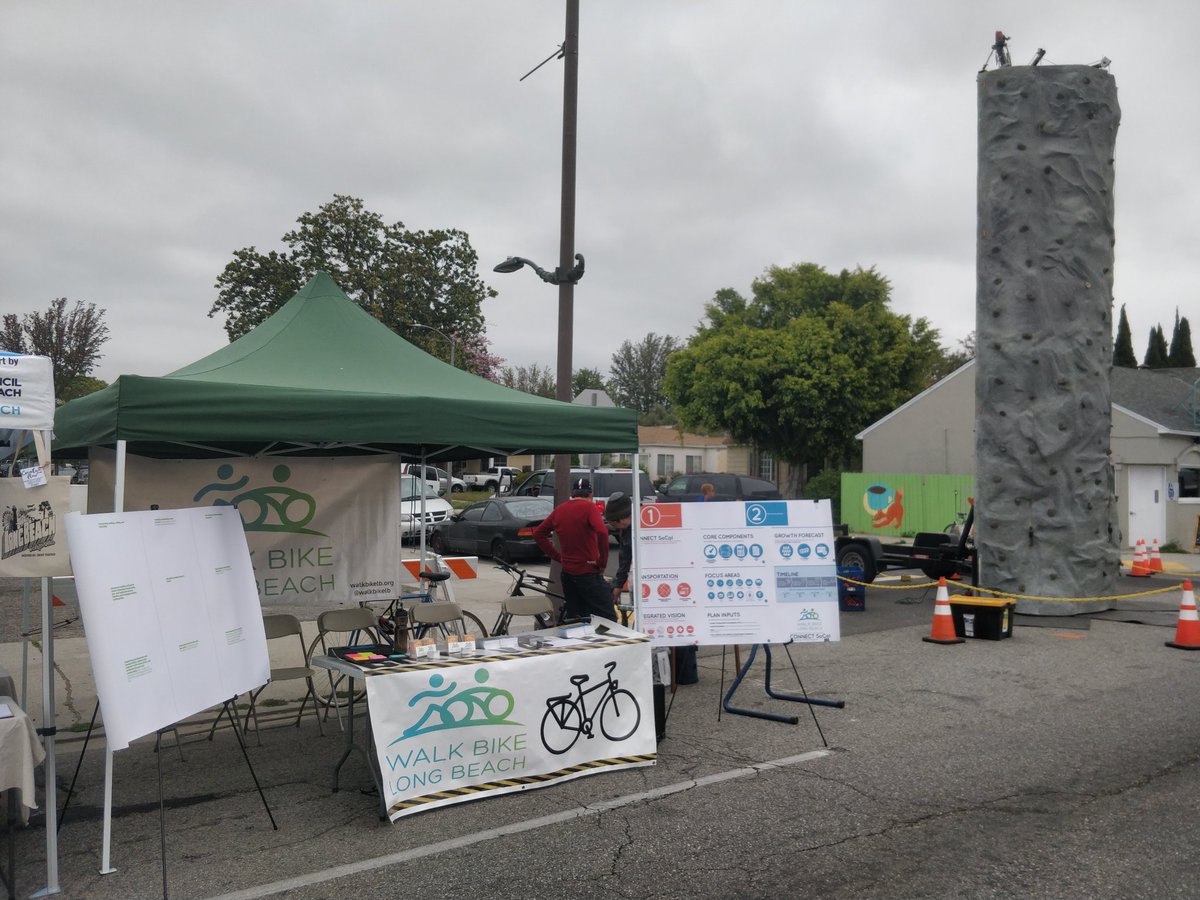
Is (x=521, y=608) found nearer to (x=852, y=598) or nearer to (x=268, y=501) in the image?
(x=268, y=501)

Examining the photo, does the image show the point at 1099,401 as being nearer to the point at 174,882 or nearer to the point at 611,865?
the point at 611,865

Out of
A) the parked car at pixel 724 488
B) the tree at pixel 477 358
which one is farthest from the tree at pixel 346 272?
the parked car at pixel 724 488

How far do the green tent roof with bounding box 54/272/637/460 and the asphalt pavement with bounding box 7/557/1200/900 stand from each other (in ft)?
7.29

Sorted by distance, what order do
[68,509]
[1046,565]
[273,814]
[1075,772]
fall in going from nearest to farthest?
[68,509] → [273,814] → [1075,772] → [1046,565]

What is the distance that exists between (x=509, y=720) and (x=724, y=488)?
1894 cm

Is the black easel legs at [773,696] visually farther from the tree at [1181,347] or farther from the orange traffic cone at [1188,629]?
the tree at [1181,347]

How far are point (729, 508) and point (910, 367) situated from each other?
122 ft

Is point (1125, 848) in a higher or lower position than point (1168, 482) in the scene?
lower

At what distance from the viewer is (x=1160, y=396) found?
1120 inches

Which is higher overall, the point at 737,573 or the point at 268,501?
the point at 268,501

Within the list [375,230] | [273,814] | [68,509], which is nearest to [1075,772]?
[273,814]

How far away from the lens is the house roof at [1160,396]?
83.9 feet

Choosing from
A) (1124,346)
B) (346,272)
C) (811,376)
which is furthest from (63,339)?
(1124,346)

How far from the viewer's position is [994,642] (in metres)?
11.3
